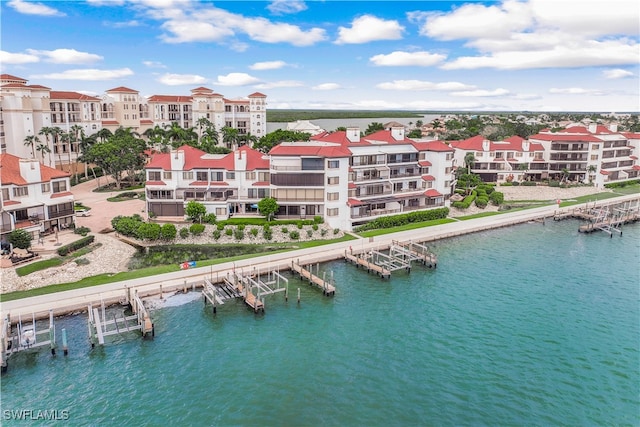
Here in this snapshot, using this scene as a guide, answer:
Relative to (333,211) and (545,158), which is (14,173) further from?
(545,158)

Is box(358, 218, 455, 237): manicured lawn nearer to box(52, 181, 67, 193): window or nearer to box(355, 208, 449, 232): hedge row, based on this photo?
box(355, 208, 449, 232): hedge row

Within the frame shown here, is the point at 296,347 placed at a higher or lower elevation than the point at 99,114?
lower

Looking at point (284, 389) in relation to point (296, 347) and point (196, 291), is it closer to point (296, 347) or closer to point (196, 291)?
point (296, 347)

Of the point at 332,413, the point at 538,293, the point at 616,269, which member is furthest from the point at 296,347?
the point at 616,269

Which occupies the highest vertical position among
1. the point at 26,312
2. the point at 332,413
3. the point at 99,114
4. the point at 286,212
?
the point at 99,114

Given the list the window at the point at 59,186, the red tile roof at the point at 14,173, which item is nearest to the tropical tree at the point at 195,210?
the window at the point at 59,186

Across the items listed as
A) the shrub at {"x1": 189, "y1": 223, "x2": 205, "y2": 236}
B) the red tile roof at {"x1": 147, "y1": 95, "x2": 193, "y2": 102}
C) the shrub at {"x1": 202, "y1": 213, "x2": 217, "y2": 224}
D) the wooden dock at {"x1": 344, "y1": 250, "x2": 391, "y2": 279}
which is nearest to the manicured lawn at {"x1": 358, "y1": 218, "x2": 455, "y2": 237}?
the wooden dock at {"x1": 344, "y1": 250, "x2": 391, "y2": 279}

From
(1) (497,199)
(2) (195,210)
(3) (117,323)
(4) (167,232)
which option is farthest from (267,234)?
(1) (497,199)

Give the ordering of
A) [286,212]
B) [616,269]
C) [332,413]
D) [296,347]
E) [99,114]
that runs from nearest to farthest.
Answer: [332,413], [296,347], [616,269], [286,212], [99,114]
